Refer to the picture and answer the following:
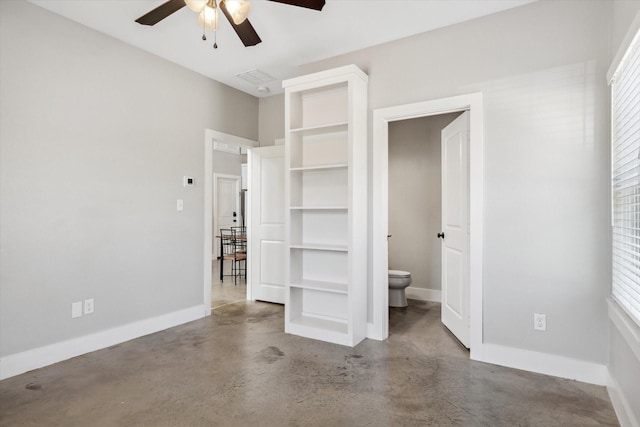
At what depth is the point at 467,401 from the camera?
2182 millimetres

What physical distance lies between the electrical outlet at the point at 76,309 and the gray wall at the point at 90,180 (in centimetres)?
4

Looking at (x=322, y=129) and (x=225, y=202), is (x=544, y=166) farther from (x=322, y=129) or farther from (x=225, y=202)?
(x=225, y=202)

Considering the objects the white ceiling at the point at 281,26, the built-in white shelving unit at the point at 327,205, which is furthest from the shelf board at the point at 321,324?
the white ceiling at the point at 281,26

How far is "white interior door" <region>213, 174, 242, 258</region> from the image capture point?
8348mm

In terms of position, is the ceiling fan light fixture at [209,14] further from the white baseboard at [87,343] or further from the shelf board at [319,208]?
the white baseboard at [87,343]

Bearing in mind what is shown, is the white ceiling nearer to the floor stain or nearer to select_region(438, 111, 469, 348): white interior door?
select_region(438, 111, 469, 348): white interior door

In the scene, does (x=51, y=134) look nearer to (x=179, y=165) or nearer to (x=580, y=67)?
(x=179, y=165)

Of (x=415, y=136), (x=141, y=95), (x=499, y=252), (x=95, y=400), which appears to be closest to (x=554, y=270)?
(x=499, y=252)

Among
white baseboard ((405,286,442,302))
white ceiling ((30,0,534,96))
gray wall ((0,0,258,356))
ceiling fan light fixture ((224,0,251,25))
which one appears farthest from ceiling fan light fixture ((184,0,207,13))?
white baseboard ((405,286,442,302))

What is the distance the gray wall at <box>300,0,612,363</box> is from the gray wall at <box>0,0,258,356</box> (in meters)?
2.77

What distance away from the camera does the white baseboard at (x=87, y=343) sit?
253 centimetres

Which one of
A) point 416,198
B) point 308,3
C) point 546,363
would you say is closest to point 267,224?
point 416,198

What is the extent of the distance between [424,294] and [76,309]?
3.83 metres

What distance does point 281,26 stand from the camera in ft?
9.76
